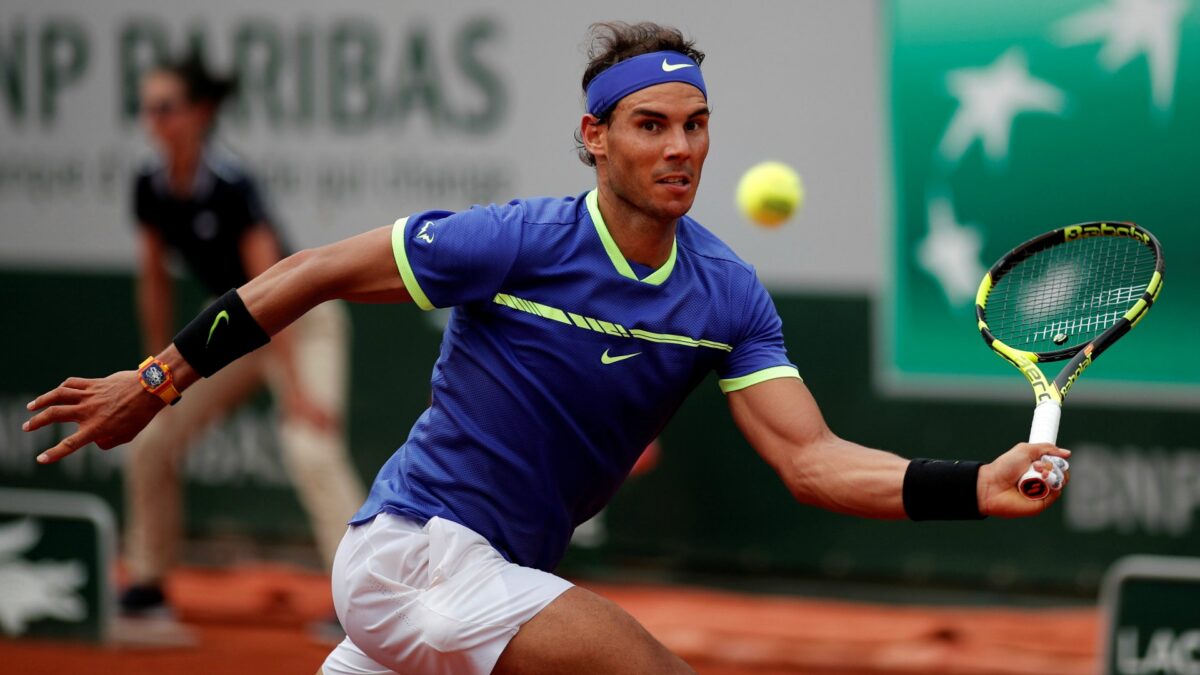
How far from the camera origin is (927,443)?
7496 millimetres

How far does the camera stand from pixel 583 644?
11.2 ft

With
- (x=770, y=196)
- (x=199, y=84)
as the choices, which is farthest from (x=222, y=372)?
(x=770, y=196)

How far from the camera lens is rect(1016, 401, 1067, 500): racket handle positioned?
309cm

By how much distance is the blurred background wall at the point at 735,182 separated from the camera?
23.4 ft

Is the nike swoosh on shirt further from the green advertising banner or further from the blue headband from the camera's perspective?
the green advertising banner

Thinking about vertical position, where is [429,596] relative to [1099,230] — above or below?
below

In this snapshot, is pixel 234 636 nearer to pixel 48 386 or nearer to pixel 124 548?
pixel 124 548

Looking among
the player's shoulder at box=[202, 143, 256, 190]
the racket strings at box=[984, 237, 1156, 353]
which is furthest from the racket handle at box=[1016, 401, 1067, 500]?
the player's shoulder at box=[202, 143, 256, 190]

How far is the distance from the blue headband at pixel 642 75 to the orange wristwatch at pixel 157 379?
1.07 meters

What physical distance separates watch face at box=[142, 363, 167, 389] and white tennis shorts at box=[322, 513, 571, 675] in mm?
517

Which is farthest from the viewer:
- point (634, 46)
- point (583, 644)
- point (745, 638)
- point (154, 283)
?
point (154, 283)

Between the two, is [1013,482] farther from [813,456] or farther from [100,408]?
[100,408]

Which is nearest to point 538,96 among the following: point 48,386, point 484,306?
point 48,386

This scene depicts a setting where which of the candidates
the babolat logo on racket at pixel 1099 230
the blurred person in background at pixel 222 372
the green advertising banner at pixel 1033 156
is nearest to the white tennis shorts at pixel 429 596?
the babolat logo on racket at pixel 1099 230
